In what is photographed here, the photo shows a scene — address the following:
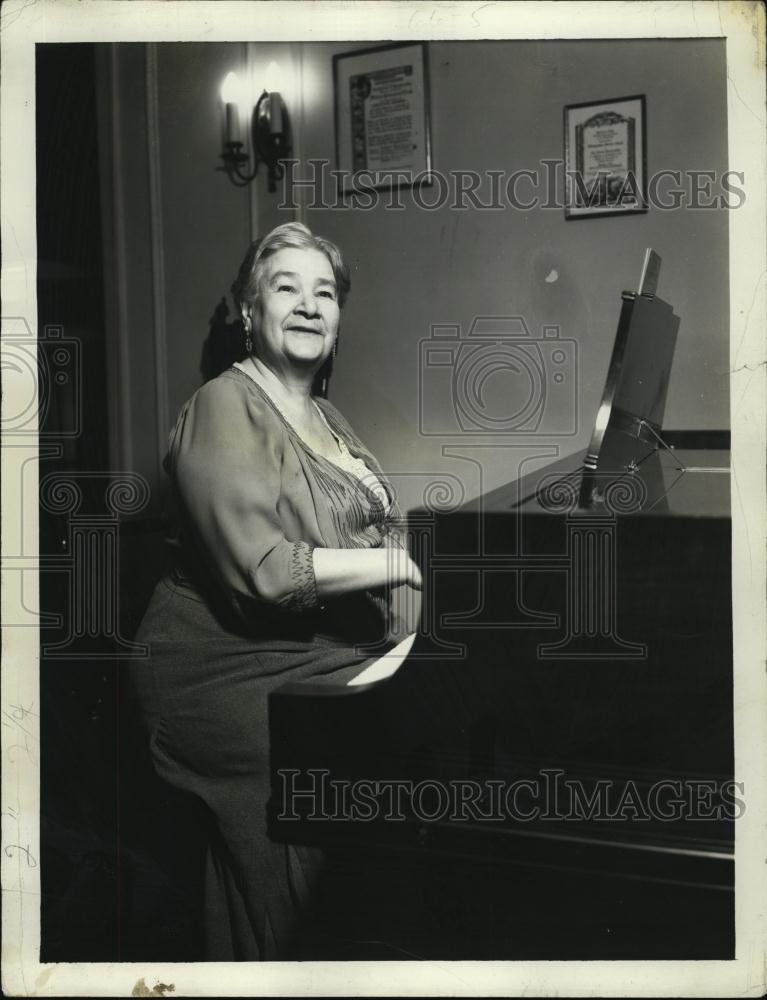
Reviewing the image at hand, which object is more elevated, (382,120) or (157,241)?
(382,120)

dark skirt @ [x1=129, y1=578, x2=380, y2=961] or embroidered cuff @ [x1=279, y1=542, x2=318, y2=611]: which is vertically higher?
embroidered cuff @ [x1=279, y1=542, x2=318, y2=611]

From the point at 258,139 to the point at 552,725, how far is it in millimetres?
1476

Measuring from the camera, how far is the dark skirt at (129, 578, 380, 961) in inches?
83.2

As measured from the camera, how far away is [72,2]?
2.16 m

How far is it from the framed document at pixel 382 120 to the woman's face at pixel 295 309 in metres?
0.21

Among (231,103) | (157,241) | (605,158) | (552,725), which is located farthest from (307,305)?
(552,725)

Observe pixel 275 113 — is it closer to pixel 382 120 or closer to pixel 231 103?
pixel 231 103

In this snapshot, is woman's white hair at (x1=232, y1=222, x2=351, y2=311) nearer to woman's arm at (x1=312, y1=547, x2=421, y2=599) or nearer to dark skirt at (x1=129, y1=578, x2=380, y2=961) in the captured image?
woman's arm at (x1=312, y1=547, x2=421, y2=599)

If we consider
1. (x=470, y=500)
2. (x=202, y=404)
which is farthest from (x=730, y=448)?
(x=202, y=404)

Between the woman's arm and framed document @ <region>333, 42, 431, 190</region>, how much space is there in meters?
0.83

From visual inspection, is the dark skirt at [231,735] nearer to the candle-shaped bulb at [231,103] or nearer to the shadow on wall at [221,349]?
the shadow on wall at [221,349]

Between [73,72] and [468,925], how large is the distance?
2134 millimetres

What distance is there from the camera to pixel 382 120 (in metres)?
2.17

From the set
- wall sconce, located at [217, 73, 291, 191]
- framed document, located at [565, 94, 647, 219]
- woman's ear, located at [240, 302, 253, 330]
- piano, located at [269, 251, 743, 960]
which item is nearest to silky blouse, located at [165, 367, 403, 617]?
woman's ear, located at [240, 302, 253, 330]
